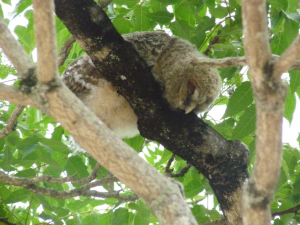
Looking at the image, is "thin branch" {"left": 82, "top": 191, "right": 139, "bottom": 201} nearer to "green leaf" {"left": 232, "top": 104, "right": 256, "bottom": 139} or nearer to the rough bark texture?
the rough bark texture

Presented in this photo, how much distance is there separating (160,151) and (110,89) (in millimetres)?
1036

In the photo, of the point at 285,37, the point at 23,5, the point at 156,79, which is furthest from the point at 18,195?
the point at 285,37

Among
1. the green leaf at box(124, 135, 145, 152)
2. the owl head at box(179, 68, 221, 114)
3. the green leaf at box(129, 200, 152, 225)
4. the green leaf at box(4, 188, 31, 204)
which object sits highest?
the owl head at box(179, 68, 221, 114)

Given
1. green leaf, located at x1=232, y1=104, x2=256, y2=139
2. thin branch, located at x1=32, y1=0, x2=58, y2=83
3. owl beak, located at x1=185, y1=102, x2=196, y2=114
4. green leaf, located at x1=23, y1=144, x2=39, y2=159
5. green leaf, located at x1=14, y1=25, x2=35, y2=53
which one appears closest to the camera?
thin branch, located at x1=32, y1=0, x2=58, y2=83

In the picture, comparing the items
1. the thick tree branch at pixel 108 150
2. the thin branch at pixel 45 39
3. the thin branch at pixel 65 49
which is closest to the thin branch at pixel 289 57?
the thick tree branch at pixel 108 150

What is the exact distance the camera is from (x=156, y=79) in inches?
123

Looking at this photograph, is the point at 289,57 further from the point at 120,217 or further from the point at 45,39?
the point at 120,217

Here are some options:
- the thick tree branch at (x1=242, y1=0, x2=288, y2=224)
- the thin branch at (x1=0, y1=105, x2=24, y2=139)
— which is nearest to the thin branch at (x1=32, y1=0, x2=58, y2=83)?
the thick tree branch at (x1=242, y1=0, x2=288, y2=224)

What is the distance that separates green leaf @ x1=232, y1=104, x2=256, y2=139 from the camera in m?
2.63

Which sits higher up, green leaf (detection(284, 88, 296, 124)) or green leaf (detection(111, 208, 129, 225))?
green leaf (detection(284, 88, 296, 124))

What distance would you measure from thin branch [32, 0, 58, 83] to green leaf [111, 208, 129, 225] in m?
1.72

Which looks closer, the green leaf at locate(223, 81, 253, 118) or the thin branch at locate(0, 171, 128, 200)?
the green leaf at locate(223, 81, 253, 118)

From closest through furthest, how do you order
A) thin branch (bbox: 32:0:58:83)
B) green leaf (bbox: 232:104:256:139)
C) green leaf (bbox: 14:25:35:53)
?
thin branch (bbox: 32:0:58:83), green leaf (bbox: 232:104:256:139), green leaf (bbox: 14:25:35:53)

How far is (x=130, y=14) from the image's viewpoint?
3.21 m
